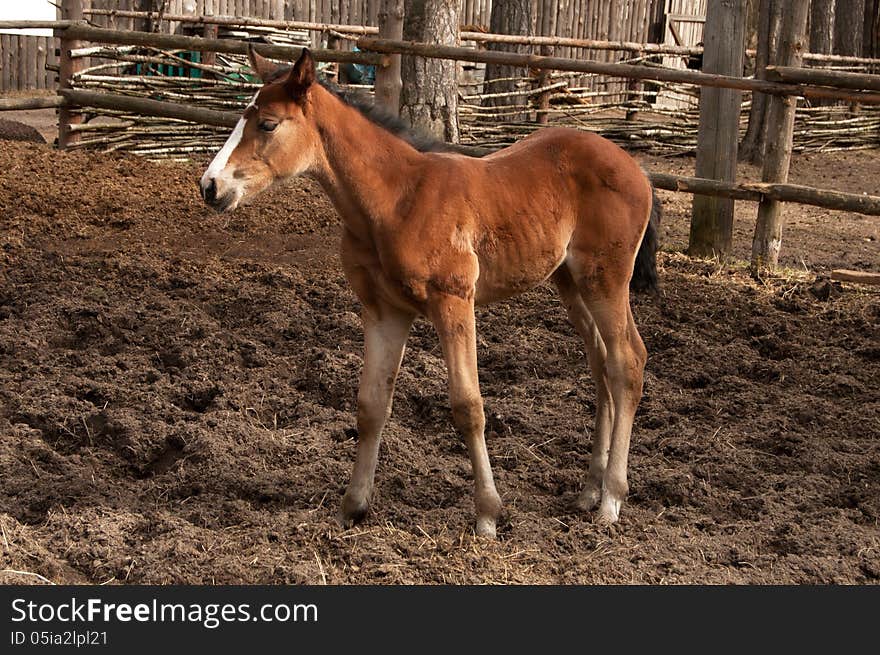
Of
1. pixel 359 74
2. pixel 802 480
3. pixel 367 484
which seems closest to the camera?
pixel 367 484

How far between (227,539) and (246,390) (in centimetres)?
156

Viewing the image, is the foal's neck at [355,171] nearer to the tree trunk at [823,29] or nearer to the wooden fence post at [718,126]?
the wooden fence post at [718,126]

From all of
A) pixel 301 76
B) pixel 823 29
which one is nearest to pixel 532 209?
pixel 301 76

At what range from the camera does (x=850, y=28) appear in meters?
18.8

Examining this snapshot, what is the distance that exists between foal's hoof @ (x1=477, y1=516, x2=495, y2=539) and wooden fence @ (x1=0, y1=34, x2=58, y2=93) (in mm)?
19171

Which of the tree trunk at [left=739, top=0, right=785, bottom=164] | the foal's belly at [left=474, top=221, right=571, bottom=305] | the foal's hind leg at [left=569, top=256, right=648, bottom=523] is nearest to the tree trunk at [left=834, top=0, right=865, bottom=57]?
the tree trunk at [left=739, top=0, right=785, bottom=164]

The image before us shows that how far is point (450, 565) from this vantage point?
392cm

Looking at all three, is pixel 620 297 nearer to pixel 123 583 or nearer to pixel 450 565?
pixel 450 565

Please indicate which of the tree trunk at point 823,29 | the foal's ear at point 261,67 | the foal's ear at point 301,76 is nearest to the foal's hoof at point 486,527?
the foal's ear at point 301,76

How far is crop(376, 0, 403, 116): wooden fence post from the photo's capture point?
29.3 ft

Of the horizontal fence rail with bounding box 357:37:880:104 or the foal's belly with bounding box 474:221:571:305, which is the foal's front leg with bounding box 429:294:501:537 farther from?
the horizontal fence rail with bounding box 357:37:880:104

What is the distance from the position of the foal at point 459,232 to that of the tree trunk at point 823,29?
14.7m

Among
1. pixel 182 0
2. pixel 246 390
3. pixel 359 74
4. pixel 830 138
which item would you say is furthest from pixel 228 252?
pixel 182 0

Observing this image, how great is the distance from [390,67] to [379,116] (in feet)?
Result: 15.8
